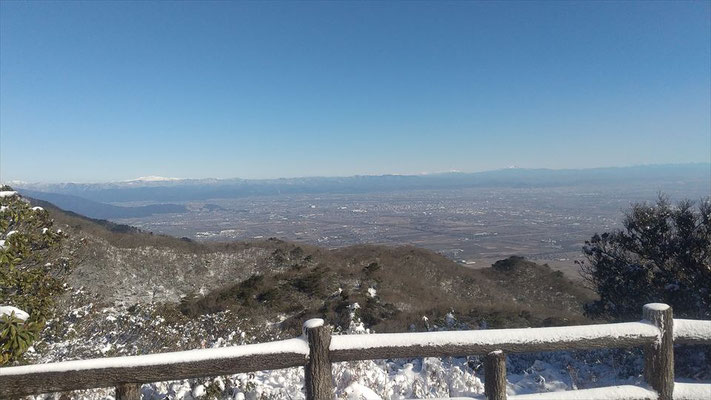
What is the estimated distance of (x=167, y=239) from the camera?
27516 mm

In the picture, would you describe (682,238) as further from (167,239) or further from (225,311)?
(167,239)

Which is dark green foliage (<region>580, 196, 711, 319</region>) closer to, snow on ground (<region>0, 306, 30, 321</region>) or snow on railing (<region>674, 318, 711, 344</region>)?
snow on railing (<region>674, 318, 711, 344</region>)

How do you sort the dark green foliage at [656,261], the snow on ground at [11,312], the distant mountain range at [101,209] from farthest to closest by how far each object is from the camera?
1. the distant mountain range at [101,209]
2. the dark green foliage at [656,261]
3. the snow on ground at [11,312]

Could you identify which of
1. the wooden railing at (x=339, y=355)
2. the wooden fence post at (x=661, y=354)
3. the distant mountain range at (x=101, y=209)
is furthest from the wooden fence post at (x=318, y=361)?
the distant mountain range at (x=101, y=209)

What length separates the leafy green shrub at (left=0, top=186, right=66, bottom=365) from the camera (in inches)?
216

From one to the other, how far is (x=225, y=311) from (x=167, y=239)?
17350 mm

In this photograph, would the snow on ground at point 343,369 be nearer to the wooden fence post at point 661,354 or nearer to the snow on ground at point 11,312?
the wooden fence post at point 661,354

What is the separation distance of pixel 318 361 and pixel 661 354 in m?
2.99

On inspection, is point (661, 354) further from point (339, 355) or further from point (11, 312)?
point (11, 312)

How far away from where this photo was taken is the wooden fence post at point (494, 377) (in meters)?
3.24

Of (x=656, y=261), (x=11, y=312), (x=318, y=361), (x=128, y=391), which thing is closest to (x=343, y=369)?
(x=318, y=361)

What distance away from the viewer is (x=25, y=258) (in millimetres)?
6281

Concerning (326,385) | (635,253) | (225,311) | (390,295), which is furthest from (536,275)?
(326,385)

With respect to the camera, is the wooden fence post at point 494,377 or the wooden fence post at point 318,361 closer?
the wooden fence post at point 318,361
